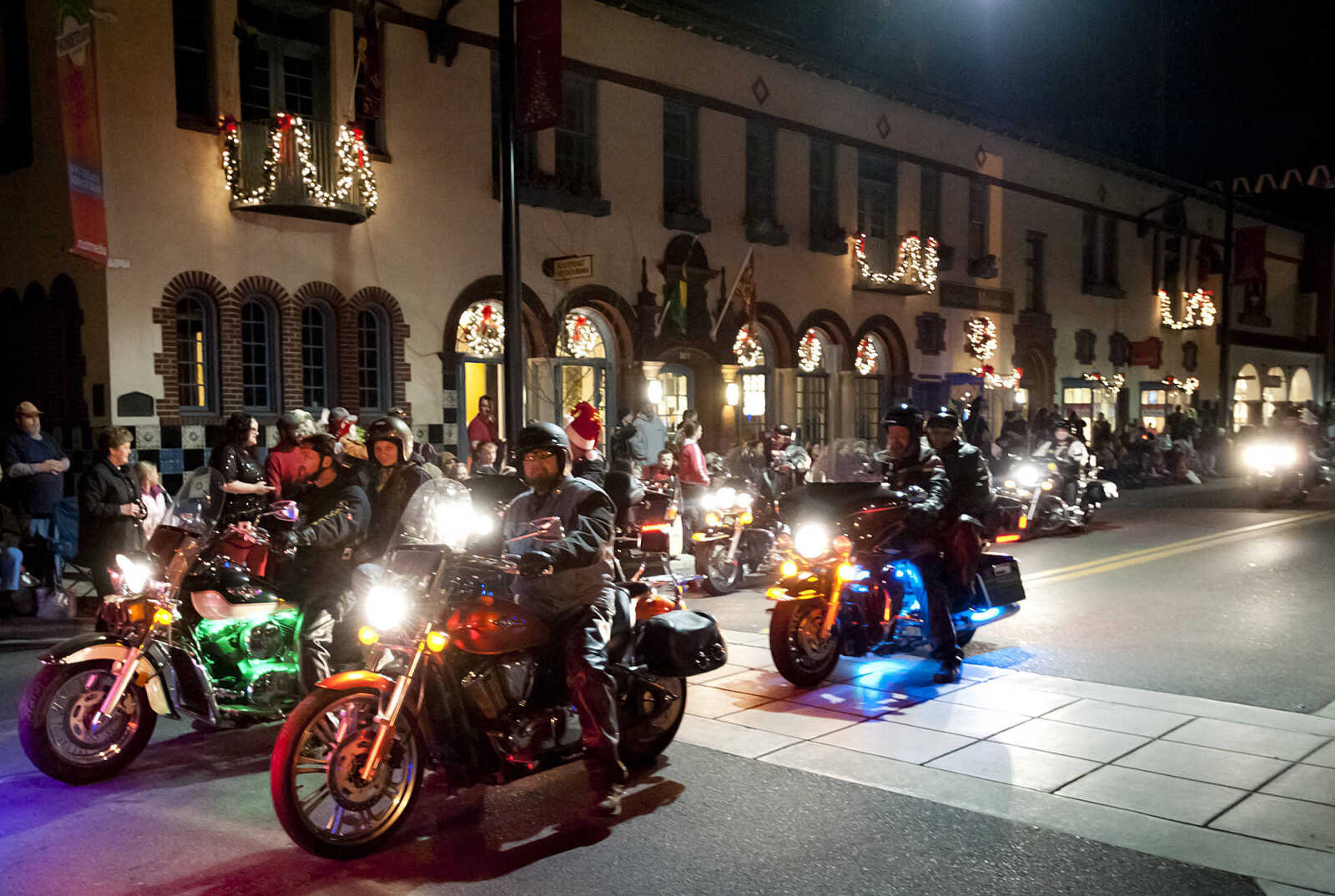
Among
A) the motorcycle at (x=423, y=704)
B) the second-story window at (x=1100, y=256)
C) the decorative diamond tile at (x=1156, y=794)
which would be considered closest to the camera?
the motorcycle at (x=423, y=704)

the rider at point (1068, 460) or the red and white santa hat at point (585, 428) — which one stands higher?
the red and white santa hat at point (585, 428)

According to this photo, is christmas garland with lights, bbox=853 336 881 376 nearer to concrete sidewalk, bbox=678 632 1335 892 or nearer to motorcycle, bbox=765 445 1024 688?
motorcycle, bbox=765 445 1024 688

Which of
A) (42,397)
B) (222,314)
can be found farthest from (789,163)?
(42,397)

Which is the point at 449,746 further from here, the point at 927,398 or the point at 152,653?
the point at 927,398

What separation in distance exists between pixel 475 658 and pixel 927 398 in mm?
24422

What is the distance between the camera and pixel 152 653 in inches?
234

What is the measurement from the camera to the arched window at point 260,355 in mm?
15531

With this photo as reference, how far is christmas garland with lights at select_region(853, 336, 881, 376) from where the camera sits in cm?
2641

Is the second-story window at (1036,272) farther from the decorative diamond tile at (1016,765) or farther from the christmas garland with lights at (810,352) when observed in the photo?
the decorative diamond tile at (1016,765)

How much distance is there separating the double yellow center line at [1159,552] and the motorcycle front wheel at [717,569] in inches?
124

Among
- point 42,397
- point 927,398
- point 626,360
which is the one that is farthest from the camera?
point 927,398

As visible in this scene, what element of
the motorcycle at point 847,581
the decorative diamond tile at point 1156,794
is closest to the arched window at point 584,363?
the motorcycle at point 847,581

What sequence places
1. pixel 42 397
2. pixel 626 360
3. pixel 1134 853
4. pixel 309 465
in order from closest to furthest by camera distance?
1. pixel 1134 853
2. pixel 309 465
3. pixel 42 397
4. pixel 626 360

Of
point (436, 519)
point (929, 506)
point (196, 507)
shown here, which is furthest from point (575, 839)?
point (929, 506)
